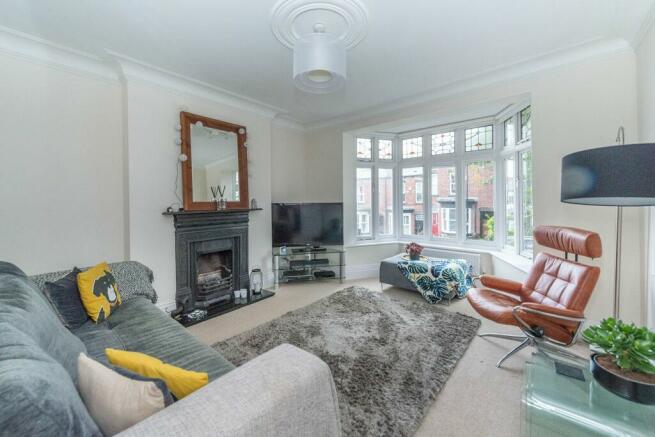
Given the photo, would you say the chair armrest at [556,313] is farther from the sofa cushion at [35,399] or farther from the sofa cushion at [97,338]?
the sofa cushion at [97,338]

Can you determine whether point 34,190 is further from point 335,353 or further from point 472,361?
point 472,361

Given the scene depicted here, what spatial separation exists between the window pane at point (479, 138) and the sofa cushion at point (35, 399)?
5.16 metres

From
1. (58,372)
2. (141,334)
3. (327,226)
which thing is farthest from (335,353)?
(327,226)

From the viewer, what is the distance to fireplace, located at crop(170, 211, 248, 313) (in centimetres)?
322

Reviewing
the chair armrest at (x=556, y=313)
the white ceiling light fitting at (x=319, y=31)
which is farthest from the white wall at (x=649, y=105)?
the white ceiling light fitting at (x=319, y=31)

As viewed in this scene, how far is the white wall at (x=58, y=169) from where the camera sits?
239cm

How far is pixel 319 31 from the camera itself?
213 centimetres

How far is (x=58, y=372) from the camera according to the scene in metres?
0.81

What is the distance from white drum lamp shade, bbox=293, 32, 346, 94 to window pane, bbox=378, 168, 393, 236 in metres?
3.30

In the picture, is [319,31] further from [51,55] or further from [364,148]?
[364,148]

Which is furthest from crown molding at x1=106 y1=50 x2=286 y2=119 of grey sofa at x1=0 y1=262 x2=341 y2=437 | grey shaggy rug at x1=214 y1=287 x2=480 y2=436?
grey shaggy rug at x1=214 y1=287 x2=480 y2=436

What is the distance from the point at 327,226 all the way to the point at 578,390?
3396 mm

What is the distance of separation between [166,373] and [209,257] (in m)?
2.84

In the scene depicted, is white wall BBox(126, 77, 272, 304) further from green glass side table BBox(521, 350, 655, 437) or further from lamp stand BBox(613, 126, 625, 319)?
lamp stand BBox(613, 126, 625, 319)
